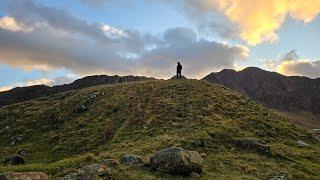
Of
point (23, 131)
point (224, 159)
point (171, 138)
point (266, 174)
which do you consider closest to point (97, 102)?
point (23, 131)

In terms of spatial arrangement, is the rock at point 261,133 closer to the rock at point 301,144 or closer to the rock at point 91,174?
the rock at point 301,144

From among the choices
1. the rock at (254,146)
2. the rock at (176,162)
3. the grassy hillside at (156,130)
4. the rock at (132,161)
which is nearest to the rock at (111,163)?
the grassy hillside at (156,130)

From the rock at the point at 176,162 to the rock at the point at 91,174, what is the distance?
4.57 m

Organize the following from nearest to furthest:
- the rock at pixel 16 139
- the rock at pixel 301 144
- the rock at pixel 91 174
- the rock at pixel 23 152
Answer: the rock at pixel 91 174 < the rock at pixel 301 144 < the rock at pixel 23 152 < the rock at pixel 16 139

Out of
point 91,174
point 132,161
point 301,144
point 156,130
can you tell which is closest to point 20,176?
point 91,174

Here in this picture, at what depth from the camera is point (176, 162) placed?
3006 centimetres

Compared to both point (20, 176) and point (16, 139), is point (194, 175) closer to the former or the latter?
point (20, 176)

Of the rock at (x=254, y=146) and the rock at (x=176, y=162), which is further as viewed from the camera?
the rock at (x=254, y=146)

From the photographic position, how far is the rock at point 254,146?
141 ft

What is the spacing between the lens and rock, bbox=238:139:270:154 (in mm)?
42997

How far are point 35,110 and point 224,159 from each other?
45061mm

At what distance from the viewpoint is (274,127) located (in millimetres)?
55000

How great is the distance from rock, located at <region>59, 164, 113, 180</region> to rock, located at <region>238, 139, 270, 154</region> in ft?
66.6

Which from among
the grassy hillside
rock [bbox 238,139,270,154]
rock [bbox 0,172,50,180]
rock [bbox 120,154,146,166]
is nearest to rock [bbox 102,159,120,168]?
the grassy hillside
